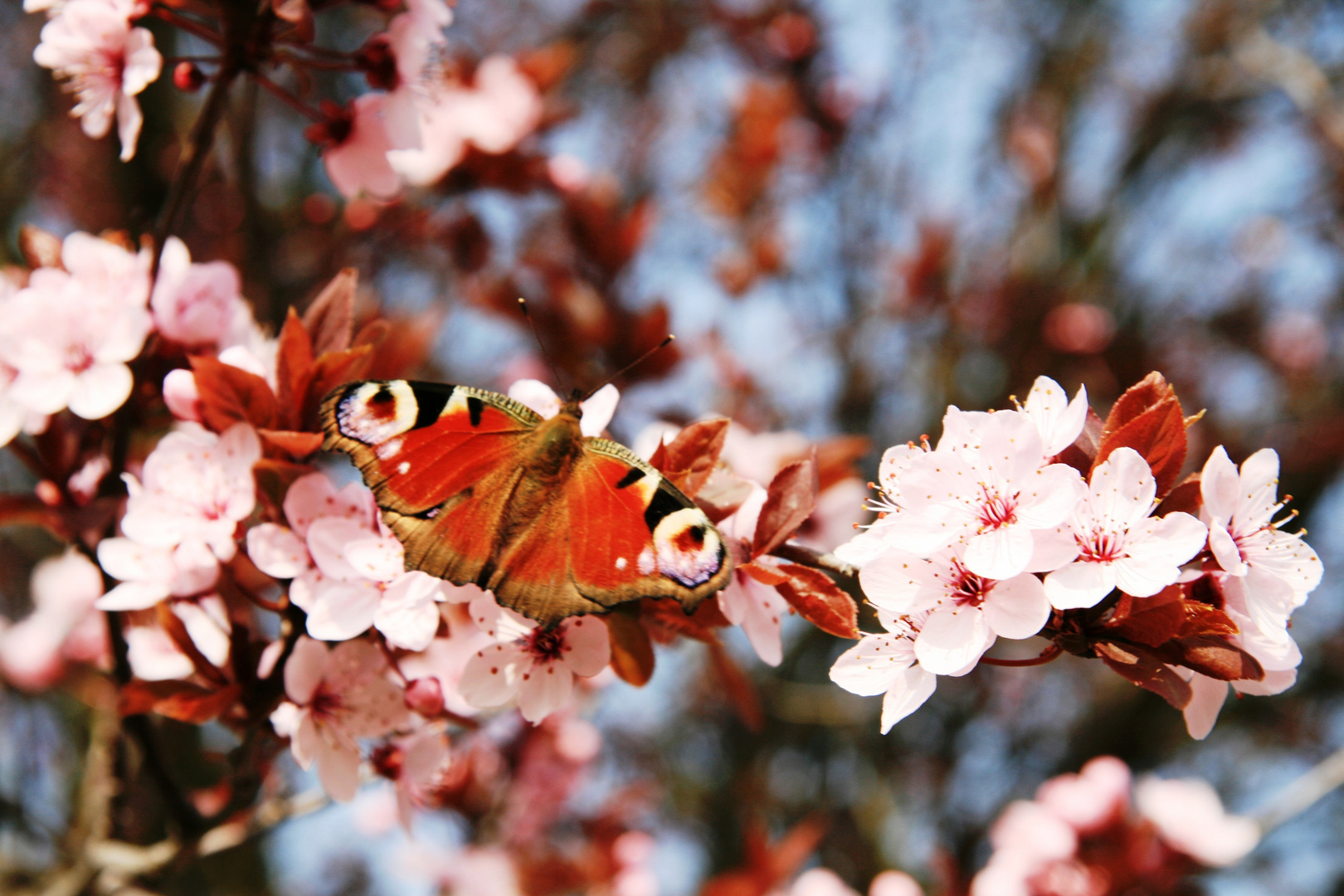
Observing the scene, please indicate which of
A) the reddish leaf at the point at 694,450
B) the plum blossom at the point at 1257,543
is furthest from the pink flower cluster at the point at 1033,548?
the reddish leaf at the point at 694,450

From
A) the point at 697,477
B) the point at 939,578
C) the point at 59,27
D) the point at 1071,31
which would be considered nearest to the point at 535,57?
the point at 59,27

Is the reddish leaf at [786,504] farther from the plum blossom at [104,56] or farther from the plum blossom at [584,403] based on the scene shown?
the plum blossom at [104,56]

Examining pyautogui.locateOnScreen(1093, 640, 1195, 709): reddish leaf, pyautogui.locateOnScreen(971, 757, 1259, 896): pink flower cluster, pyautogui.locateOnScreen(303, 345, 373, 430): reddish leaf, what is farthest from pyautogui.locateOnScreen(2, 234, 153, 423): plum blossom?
pyautogui.locateOnScreen(971, 757, 1259, 896): pink flower cluster

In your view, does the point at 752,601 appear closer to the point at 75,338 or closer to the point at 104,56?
the point at 75,338

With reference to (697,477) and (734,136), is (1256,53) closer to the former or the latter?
(734,136)

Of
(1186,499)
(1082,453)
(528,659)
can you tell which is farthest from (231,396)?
(1186,499)

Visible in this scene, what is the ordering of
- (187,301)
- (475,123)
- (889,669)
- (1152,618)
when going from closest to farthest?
(1152,618) < (889,669) < (187,301) < (475,123)
